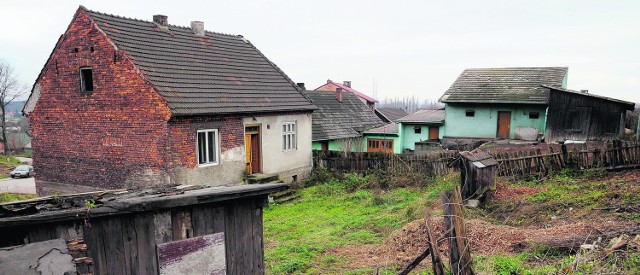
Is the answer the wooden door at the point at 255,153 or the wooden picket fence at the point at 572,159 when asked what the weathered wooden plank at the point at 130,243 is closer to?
the wooden door at the point at 255,153

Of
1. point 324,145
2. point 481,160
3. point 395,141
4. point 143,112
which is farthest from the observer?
point 395,141

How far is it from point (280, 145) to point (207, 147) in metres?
4.13

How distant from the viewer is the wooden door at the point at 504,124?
22.9m

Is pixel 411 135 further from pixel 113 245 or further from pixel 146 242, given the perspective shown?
pixel 113 245

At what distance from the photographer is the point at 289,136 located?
18.6 metres

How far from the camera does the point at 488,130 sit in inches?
925

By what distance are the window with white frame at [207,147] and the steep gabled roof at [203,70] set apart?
906mm

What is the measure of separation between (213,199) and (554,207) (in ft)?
27.4

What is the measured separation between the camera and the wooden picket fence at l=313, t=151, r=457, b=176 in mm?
16250

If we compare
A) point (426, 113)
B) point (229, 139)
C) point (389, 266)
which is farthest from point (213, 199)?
point (426, 113)

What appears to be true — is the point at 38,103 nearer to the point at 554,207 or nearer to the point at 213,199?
the point at 213,199

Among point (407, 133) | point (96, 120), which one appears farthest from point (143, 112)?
point (407, 133)

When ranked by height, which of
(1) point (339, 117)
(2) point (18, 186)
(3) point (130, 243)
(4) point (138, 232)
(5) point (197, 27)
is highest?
(5) point (197, 27)

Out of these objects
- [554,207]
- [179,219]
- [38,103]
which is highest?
[38,103]
